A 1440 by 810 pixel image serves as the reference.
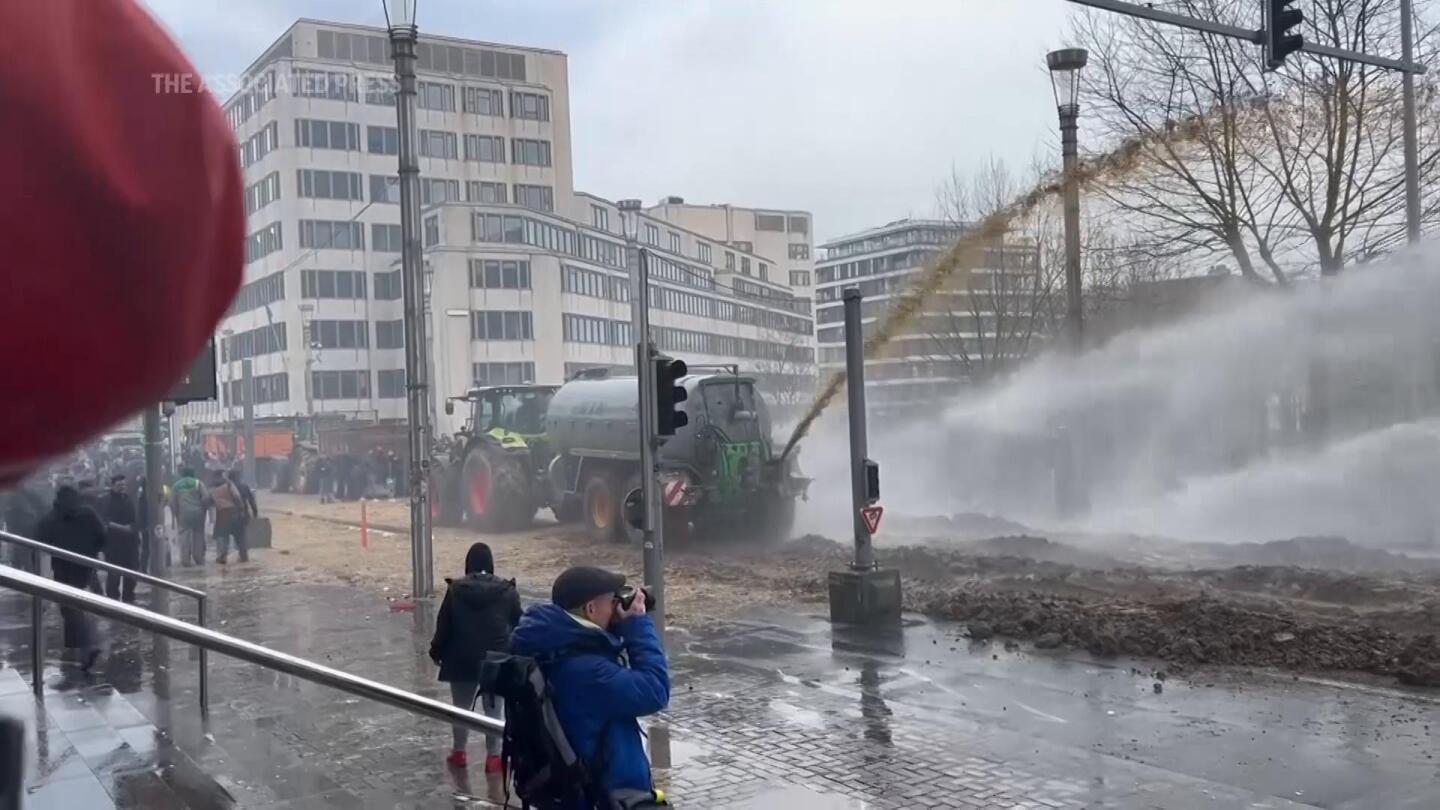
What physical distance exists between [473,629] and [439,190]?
121 feet

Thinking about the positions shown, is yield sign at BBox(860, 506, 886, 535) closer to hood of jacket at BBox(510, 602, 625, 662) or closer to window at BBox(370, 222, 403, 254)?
hood of jacket at BBox(510, 602, 625, 662)

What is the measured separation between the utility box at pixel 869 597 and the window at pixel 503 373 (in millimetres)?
31808

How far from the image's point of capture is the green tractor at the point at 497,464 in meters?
24.1

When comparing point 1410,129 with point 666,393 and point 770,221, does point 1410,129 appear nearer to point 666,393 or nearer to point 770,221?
point 666,393

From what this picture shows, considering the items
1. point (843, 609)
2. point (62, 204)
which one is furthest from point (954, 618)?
point (62, 204)

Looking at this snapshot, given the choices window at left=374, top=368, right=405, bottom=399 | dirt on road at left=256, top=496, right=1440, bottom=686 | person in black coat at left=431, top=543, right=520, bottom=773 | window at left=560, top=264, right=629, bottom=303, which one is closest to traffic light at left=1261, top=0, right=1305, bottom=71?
dirt on road at left=256, top=496, right=1440, bottom=686

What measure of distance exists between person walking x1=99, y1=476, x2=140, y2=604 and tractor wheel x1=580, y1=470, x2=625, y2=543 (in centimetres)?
787

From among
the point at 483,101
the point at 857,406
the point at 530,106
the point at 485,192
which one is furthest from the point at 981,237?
the point at 485,192

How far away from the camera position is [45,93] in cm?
81

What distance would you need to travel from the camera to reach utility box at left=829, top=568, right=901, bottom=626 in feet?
41.8

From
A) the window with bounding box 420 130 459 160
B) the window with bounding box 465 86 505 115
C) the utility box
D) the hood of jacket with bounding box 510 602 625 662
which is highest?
the window with bounding box 465 86 505 115

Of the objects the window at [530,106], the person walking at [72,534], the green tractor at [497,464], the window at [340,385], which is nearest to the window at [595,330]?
the window at [530,106]

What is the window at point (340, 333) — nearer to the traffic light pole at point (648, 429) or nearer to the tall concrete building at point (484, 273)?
the tall concrete building at point (484, 273)

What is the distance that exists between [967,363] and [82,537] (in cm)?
2238
